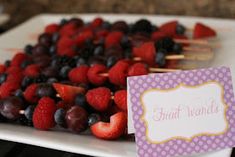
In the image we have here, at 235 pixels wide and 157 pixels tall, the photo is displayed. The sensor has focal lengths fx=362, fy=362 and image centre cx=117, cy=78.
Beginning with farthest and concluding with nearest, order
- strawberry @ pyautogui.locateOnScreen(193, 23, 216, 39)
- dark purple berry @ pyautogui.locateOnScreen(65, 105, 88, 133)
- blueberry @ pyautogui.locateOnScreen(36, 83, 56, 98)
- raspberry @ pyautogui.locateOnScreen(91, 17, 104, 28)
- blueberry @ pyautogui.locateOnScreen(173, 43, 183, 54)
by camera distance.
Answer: raspberry @ pyautogui.locateOnScreen(91, 17, 104, 28) → strawberry @ pyautogui.locateOnScreen(193, 23, 216, 39) → blueberry @ pyautogui.locateOnScreen(173, 43, 183, 54) → blueberry @ pyautogui.locateOnScreen(36, 83, 56, 98) → dark purple berry @ pyautogui.locateOnScreen(65, 105, 88, 133)

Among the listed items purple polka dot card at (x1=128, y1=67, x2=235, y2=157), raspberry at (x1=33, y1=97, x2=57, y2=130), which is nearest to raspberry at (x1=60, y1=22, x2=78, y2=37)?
raspberry at (x1=33, y1=97, x2=57, y2=130)

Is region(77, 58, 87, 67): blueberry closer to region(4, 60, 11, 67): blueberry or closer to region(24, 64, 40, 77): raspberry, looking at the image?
region(24, 64, 40, 77): raspberry

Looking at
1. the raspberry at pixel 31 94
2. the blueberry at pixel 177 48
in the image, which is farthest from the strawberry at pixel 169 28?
the raspberry at pixel 31 94

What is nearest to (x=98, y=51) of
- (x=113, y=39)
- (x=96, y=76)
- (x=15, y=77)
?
(x=113, y=39)

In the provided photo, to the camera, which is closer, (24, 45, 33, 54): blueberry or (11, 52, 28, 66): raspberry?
(11, 52, 28, 66): raspberry

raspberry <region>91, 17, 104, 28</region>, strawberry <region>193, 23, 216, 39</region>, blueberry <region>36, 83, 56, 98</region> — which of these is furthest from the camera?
raspberry <region>91, 17, 104, 28</region>

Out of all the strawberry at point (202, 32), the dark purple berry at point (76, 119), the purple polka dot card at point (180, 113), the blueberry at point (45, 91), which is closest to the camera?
the purple polka dot card at point (180, 113)

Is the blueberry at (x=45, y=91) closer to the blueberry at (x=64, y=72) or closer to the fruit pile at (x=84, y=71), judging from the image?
the fruit pile at (x=84, y=71)

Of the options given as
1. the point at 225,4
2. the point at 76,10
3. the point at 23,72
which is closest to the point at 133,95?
the point at 23,72
